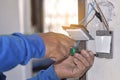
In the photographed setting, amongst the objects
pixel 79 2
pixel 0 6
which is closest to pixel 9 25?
pixel 0 6

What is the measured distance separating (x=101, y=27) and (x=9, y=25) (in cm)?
123

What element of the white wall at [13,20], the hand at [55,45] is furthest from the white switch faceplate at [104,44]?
the white wall at [13,20]

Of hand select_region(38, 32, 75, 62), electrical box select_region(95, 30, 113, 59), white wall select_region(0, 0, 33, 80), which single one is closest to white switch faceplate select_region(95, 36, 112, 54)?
electrical box select_region(95, 30, 113, 59)

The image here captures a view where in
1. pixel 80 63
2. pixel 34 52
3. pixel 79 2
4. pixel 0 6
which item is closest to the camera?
pixel 34 52

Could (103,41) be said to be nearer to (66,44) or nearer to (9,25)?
(66,44)

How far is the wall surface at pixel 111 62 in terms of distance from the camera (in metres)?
0.67

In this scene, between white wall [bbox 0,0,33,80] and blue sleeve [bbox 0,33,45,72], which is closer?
blue sleeve [bbox 0,33,45,72]

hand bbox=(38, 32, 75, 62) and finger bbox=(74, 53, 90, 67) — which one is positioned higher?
hand bbox=(38, 32, 75, 62)

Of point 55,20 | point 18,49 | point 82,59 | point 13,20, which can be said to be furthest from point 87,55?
point 55,20

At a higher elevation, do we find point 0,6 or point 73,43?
point 0,6

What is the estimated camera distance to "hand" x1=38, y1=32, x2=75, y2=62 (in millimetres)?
543

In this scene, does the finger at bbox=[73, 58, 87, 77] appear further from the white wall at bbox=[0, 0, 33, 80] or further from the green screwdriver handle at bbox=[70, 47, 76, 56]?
the white wall at bbox=[0, 0, 33, 80]

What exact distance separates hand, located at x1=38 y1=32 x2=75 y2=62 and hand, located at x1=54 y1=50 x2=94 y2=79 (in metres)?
0.06

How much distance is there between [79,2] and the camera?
0.75 m
